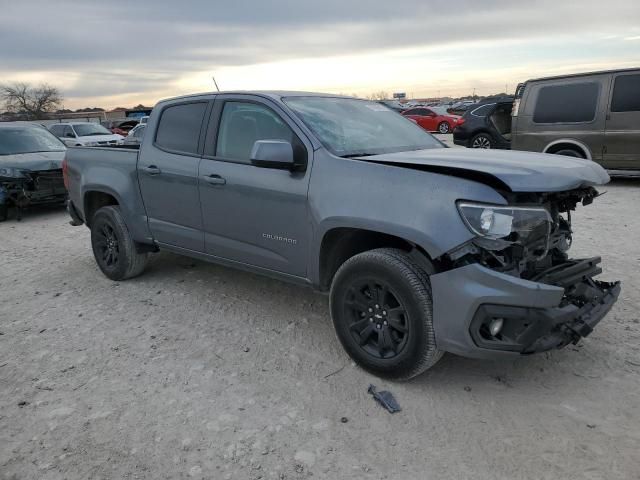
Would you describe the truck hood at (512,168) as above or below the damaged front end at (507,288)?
above

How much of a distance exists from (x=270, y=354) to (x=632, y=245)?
4.42 metres

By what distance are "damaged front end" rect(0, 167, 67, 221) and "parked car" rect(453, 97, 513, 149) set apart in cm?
873

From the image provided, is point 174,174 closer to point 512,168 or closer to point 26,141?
point 512,168

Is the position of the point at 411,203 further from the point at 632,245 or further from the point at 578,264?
the point at 632,245

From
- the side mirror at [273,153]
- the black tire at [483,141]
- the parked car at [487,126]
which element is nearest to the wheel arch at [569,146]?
the parked car at [487,126]

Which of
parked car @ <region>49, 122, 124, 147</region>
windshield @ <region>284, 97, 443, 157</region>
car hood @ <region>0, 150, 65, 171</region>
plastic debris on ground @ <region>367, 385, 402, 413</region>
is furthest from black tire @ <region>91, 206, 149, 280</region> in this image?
parked car @ <region>49, 122, 124, 147</region>

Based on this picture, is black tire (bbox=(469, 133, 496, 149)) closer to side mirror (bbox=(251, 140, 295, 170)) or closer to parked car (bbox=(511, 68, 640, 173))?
parked car (bbox=(511, 68, 640, 173))

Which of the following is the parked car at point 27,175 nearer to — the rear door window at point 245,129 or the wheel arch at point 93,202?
the wheel arch at point 93,202

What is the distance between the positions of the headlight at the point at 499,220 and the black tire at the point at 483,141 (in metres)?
9.90

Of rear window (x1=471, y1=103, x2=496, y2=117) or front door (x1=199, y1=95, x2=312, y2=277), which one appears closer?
front door (x1=199, y1=95, x2=312, y2=277)

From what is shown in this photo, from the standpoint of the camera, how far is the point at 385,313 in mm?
3230

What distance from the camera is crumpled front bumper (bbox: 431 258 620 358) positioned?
275 cm

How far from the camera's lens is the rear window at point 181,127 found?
4.47 meters

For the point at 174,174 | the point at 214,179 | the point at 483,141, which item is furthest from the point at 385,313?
the point at 483,141
